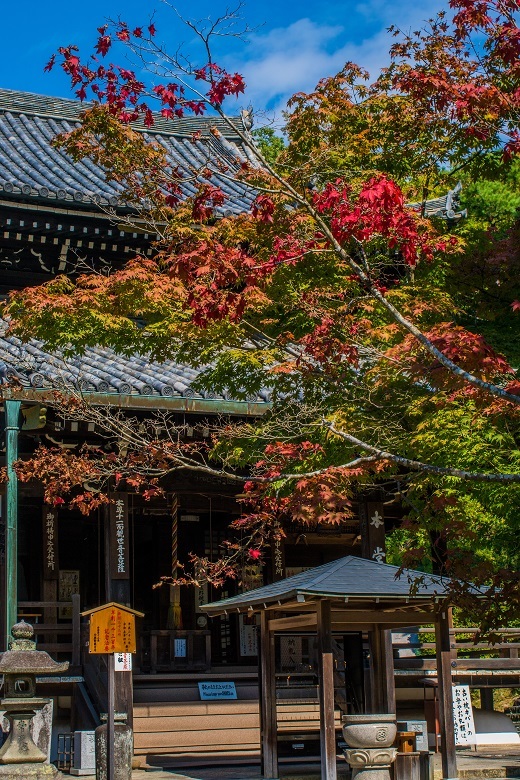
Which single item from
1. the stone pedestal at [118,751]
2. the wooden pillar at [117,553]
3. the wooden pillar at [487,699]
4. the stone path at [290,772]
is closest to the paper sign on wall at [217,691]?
the wooden pillar at [117,553]

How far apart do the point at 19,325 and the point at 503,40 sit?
6643mm

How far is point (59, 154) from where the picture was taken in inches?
811

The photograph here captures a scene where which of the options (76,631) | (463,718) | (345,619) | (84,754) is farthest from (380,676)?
(76,631)

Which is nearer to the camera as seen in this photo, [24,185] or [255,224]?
[255,224]

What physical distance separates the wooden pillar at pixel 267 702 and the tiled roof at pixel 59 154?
663cm

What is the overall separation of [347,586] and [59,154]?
12277 mm

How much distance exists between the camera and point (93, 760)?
13.3m

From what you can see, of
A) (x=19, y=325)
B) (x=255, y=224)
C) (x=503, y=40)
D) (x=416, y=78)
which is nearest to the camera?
(x=503, y=40)

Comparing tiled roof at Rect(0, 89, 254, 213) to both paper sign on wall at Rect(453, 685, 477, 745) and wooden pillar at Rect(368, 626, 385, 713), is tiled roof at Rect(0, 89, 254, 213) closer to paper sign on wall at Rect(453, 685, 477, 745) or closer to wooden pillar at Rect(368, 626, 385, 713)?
wooden pillar at Rect(368, 626, 385, 713)

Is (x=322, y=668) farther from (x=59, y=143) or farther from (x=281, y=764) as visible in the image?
(x=59, y=143)

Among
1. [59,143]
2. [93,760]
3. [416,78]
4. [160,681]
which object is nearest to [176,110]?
[416,78]

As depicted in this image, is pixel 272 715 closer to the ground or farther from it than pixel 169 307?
closer to the ground

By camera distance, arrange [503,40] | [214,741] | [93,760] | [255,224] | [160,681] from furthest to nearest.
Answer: [160,681]
[214,741]
[93,760]
[255,224]
[503,40]

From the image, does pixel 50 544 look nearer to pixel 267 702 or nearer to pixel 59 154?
pixel 267 702
